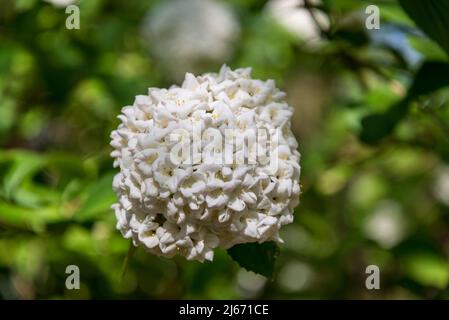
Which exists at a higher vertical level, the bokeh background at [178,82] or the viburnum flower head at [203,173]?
the bokeh background at [178,82]

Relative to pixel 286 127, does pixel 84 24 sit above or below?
above

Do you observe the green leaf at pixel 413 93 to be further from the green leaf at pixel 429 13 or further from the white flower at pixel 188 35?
the white flower at pixel 188 35

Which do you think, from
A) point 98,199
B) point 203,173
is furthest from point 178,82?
point 203,173

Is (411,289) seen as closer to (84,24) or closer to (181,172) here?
(181,172)

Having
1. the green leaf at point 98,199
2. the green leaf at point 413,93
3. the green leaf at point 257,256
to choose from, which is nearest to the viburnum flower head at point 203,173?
the green leaf at point 257,256

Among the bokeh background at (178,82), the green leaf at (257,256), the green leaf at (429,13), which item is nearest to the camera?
the green leaf at (257,256)

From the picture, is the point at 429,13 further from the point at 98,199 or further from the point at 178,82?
the point at 178,82
